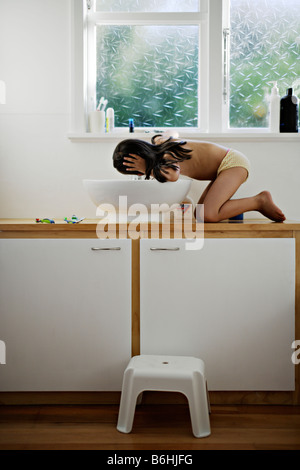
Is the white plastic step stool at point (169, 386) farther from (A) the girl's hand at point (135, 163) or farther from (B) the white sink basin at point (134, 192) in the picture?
(A) the girl's hand at point (135, 163)

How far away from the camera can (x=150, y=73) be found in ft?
7.61

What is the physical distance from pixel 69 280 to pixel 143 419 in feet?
1.94

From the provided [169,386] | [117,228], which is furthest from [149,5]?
[169,386]

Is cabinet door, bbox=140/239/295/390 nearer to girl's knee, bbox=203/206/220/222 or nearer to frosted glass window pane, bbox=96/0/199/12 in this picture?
girl's knee, bbox=203/206/220/222

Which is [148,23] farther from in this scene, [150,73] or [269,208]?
[269,208]

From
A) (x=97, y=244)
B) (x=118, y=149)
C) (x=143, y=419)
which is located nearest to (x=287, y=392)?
(x=143, y=419)

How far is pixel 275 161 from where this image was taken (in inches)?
88.0

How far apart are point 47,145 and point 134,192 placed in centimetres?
75

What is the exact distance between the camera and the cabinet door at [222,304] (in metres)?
1.73

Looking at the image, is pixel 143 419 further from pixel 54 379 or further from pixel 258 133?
pixel 258 133

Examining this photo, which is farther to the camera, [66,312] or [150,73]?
[150,73]

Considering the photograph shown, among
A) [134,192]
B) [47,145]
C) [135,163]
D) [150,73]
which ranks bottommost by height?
[134,192]

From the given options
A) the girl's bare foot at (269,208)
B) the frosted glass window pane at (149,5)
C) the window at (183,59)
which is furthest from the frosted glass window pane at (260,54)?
the girl's bare foot at (269,208)
